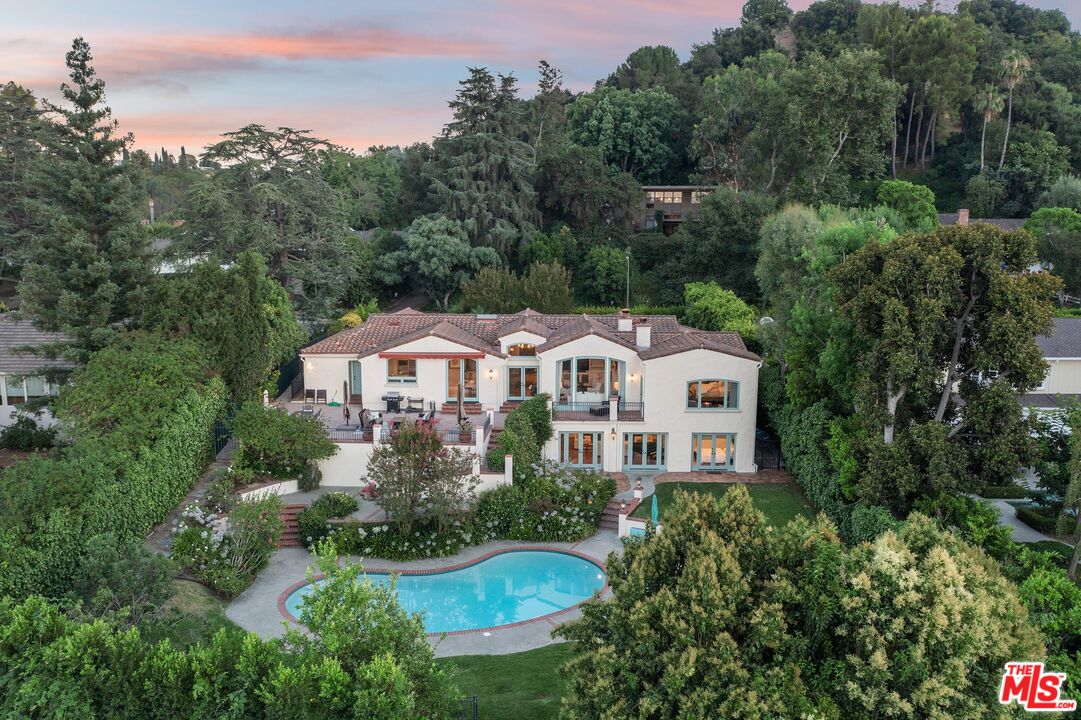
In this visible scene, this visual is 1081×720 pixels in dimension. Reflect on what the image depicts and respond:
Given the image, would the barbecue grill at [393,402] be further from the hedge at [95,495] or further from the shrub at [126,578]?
the shrub at [126,578]

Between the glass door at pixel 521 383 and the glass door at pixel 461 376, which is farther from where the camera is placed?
the glass door at pixel 521 383

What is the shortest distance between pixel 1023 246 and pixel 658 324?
674 inches

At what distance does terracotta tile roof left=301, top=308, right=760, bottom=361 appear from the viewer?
107 ft

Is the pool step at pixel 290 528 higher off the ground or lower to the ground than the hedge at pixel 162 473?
lower

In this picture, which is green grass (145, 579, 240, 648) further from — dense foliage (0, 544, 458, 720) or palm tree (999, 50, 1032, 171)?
palm tree (999, 50, 1032, 171)

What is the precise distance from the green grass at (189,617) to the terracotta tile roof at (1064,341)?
106 feet

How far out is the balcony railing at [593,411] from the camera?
106 ft

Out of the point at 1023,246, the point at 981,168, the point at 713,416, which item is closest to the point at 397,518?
the point at 713,416

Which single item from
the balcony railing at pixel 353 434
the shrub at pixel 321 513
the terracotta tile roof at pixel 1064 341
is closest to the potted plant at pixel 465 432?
the balcony railing at pixel 353 434

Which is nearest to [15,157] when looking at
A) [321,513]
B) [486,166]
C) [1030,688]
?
[486,166]

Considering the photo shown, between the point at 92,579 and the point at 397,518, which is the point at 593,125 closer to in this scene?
the point at 397,518

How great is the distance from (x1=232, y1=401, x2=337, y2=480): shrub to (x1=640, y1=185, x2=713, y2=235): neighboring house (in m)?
50.9

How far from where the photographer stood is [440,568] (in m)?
25.4

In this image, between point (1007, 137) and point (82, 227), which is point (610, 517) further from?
point (1007, 137)
